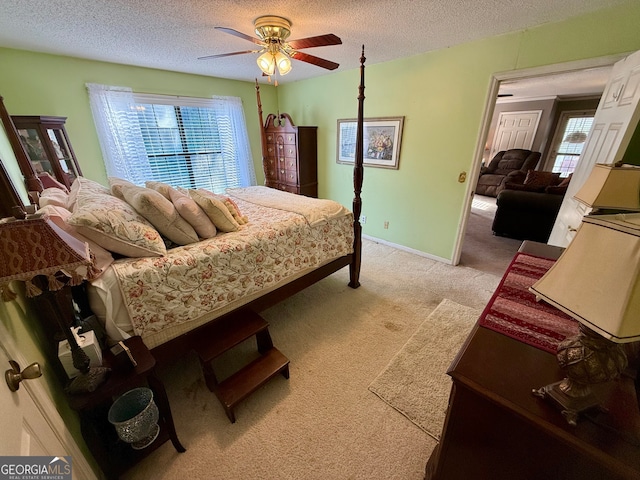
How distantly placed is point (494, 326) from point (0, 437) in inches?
54.2

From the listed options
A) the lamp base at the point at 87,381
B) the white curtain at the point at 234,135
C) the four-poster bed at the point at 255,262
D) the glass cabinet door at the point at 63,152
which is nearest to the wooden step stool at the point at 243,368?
the four-poster bed at the point at 255,262

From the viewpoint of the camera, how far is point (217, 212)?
5.69 feet

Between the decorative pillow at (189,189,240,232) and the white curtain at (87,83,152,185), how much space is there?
2.20m

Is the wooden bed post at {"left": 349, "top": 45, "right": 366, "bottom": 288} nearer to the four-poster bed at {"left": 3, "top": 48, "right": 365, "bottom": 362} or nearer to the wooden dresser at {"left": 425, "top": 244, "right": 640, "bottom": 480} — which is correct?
the four-poster bed at {"left": 3, "top": 48, "right": 365, "bottom": 362}

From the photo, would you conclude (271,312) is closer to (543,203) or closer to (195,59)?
(195,59)

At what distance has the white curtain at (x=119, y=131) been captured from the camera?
2932mm

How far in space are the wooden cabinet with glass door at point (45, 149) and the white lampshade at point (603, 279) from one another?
323cm

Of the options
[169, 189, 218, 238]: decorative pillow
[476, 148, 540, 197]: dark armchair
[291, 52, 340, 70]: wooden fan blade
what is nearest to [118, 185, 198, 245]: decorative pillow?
[169, 189, 218, 238]: decorative pillow

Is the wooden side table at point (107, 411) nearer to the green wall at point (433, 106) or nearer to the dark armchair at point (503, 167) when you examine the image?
the green wall at point (433, 106)

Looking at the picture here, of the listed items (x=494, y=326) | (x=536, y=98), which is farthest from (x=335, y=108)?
(x=536, y=98)

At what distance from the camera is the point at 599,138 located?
186cm

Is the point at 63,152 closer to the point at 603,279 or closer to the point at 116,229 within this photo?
the point at 116,229

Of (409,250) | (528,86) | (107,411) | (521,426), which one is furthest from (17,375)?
(528,86)

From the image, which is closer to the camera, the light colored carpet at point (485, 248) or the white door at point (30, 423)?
the white door at point (30, 423)
